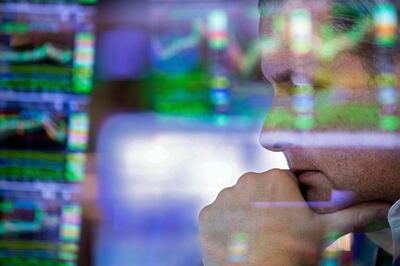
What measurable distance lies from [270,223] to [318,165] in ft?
0.54

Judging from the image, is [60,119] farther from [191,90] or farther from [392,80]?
[392,80]

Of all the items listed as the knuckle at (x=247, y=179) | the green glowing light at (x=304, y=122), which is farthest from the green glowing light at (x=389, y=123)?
the knuckle at (x=247, y=179)

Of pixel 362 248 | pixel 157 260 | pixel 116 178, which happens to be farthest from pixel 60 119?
pixel 362 248

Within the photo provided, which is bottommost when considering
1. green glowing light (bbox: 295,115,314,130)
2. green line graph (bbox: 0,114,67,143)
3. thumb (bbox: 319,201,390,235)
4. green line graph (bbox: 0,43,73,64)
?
thumb (bbox: 319,201,390,235)

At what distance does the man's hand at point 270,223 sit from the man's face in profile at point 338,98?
0.03m

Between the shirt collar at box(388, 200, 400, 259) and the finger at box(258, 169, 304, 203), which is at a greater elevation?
the finger at box(258, 169, 304, 203)

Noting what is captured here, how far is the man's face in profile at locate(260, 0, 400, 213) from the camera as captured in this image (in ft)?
4.78

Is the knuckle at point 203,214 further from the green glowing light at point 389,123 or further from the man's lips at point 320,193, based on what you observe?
the green glowing light at point 389,123

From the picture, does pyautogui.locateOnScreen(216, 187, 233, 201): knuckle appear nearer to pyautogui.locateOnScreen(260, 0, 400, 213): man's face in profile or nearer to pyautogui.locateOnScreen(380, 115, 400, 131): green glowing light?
pyautogui.locateOnScreen(260, 0, 400, 213): man's face in profile

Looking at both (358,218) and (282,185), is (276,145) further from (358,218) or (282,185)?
(358,218)

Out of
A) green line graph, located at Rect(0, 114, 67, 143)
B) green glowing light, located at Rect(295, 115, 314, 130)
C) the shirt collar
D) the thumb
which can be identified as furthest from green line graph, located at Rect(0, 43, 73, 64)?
the shirt collar

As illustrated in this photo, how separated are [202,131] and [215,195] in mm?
158

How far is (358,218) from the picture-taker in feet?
4.88

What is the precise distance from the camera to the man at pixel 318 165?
4.79ft
